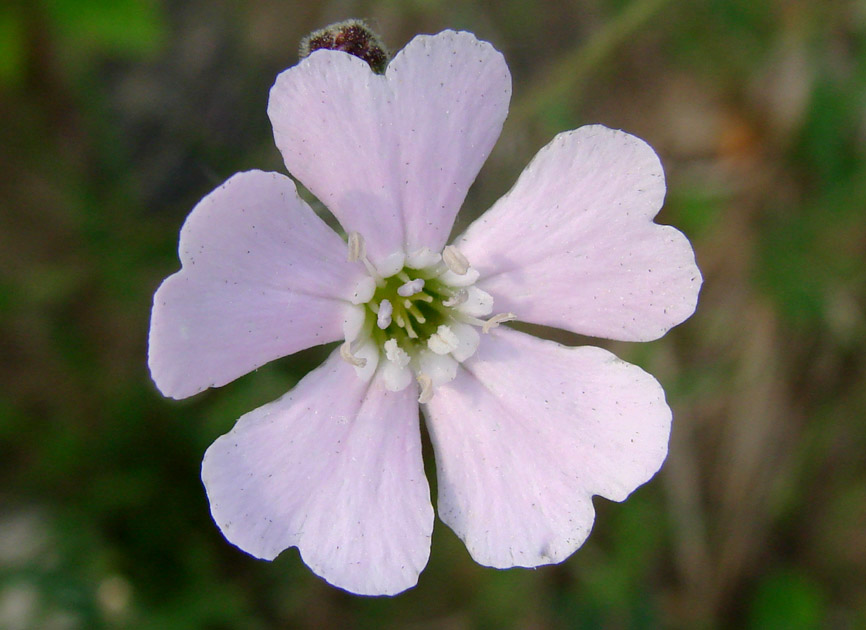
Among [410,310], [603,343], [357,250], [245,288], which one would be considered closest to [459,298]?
[410,310]

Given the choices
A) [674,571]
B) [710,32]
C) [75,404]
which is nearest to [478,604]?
[674,571]

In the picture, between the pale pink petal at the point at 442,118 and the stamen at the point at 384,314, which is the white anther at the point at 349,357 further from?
the pale pink petal at the point at 442,118

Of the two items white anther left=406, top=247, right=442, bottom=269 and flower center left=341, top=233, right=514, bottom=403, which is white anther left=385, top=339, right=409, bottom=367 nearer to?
flower center left=341, top=233, right=514, bottom=403

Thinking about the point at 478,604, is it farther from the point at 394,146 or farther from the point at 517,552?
the point at 394,146

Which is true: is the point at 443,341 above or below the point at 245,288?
below

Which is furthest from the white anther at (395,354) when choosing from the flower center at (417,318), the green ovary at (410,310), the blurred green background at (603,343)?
the blurred green background at (603,343)

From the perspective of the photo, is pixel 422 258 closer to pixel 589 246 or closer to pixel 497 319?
pixel 497 319
